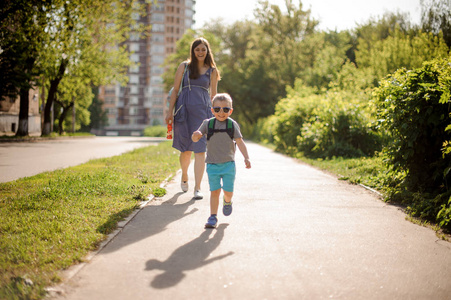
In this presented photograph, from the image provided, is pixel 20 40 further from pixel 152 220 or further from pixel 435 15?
pixel 435 15

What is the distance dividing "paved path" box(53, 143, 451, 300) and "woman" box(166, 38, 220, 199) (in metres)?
0.94

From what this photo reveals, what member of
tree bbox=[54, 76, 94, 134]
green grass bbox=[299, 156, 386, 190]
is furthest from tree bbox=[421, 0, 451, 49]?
green grass bbox=[299, 156, 386, 190]

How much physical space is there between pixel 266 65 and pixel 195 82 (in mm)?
46958

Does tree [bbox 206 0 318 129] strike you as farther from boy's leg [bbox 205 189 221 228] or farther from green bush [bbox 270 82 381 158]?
boy's leg [bbox 205 189 221 228]

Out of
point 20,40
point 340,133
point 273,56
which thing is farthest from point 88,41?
point 273,56

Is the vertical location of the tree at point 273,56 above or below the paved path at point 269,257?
above

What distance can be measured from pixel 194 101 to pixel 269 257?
11.9ft

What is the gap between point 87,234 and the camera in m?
4.56

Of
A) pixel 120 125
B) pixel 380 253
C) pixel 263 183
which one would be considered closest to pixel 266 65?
pixel 263 183

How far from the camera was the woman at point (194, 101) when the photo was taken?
7.09 meters

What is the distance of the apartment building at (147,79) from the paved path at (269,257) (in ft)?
352

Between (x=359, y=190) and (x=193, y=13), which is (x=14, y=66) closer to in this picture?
(x=359, y=190)

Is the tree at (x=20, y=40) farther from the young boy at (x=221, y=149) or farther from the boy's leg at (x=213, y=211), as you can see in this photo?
the boy's leg at (x=213, y=211)

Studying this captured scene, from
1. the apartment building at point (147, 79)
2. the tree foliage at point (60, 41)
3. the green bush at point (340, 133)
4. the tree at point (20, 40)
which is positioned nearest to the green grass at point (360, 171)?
the green bush at point (340, 133)
